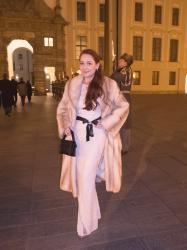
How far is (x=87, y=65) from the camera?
8.50ft

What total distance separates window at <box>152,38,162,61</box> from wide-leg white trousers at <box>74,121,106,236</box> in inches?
1441

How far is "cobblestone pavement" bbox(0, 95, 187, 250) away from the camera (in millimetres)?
2766

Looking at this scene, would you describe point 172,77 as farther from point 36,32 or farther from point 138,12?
point 36,32

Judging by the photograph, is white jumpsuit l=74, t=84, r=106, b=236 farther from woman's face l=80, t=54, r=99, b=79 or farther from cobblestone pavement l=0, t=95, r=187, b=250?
cobblestone pavement l=0, t=95, r=187, b=250

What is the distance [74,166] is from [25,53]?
5688 cm

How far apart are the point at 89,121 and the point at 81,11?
3470 centimetres

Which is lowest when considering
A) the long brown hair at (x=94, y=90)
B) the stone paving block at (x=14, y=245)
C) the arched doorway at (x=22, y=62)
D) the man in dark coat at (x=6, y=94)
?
the stone paving block at (x=14, y=245)

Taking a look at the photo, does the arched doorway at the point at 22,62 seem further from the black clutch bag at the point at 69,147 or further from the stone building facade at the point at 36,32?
the black clutch bag at the point at 69,147

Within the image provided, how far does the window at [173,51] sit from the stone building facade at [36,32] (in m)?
15.1

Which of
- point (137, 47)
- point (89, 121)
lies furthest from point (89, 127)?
point (137, 47)

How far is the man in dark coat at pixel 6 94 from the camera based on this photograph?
12283 millimetres

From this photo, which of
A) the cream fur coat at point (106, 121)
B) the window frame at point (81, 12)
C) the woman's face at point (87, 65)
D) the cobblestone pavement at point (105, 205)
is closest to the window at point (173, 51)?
the window frame at point (81, 12)

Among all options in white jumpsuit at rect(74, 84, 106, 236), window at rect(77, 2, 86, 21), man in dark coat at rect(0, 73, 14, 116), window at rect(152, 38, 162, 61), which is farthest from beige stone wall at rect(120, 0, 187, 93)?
white jumpsuit at rect(74, 84, 106, 236)

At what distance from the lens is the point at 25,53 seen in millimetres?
55906
